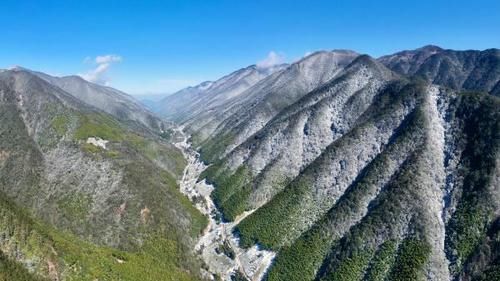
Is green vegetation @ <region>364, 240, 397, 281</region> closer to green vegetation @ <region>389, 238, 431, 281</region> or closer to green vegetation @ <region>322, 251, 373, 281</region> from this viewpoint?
green vegetation @ <region>389, 238, 431, 281</region>

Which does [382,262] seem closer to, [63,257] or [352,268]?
[352,268]

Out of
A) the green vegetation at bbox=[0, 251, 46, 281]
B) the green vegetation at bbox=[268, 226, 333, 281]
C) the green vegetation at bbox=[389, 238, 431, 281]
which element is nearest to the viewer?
the green vegetation at bbox=[0, 251, 46, 281]

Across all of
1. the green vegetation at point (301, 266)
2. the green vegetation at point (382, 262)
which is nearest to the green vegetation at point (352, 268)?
the green vegetation at point (382, 262)

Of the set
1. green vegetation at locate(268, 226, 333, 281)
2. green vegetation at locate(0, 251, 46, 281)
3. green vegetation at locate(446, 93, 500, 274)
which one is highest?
green vegetation at locate(446, 93, 500, 274)

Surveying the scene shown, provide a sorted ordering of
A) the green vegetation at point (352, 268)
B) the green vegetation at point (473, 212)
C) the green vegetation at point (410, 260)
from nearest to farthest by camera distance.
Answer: the green vegetation at point (410, 260) < the green vegetation at point (473, 212) < the green vegetation at point (352, 268)

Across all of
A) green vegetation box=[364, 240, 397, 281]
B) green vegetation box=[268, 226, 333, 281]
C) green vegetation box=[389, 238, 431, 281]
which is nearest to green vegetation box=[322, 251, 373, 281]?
green vegetation box=[364, 240, 397, 281]

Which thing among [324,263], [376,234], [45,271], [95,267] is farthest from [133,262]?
[376,234]

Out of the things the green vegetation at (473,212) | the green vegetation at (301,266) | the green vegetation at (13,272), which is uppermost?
the green vegetation at (473,212)

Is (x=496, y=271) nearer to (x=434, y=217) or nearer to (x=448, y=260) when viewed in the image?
(x=448, y=260)

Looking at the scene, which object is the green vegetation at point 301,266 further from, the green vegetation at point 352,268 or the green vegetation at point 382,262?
the green vegetation at point 382,262
